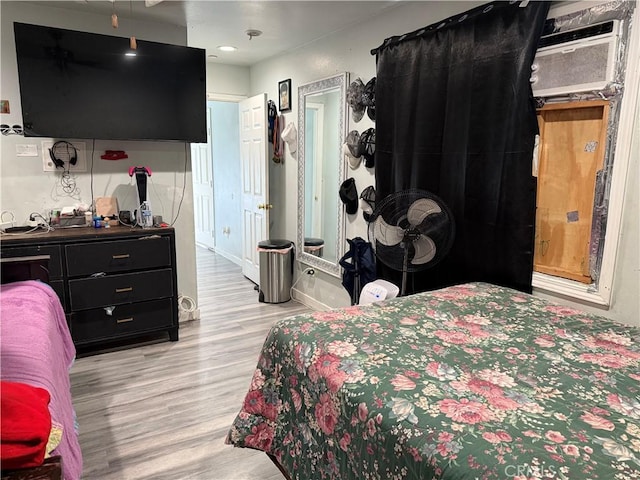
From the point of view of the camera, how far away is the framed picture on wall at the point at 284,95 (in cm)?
416

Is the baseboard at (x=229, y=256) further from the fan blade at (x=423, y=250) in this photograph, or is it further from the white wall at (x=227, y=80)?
the fan blade at (x=423, y=250)

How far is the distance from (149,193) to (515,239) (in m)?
2.79

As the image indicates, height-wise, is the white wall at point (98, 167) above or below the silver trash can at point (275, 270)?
above

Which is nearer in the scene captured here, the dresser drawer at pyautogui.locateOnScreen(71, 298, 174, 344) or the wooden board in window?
the wooden board in window

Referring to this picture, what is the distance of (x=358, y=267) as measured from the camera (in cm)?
315

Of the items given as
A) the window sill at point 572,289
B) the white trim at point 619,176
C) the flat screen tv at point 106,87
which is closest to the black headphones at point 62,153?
the flat screen tv at point 106,87

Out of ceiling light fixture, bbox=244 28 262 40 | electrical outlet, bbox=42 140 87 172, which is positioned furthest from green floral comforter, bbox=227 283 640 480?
ceiling light fixture, bbox=244 28 262 40

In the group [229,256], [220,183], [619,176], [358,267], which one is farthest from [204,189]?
[619,176]

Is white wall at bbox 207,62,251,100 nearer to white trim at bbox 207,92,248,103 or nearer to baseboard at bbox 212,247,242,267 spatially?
white trim at bbox 207,92,248,103

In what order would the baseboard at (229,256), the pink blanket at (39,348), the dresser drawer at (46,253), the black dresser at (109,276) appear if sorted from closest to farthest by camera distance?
the pink blanket at (39,348), the dresser drawer at (46,253), the black dresser at (109,276), the baseboard at (229,256)

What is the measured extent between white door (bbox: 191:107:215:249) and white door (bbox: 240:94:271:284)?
1.65 metres

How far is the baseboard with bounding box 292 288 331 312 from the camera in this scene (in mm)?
4000

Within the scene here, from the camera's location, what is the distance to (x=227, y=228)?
607cm

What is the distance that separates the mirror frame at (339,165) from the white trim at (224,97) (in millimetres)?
1261
